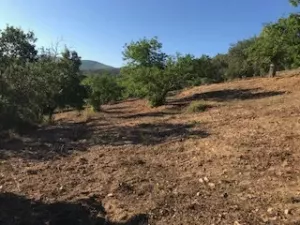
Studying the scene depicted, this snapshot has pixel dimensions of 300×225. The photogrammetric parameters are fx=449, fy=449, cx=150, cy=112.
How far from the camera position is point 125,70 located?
21688 millimetres

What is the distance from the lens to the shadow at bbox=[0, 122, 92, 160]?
1026 cm

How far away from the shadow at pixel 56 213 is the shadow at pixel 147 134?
12.8 ft

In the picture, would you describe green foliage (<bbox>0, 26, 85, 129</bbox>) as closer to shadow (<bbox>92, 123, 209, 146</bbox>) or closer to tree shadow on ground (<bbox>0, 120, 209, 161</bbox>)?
tree shadow on ground (<bbox>0, 120, 209, 161</bbox>)

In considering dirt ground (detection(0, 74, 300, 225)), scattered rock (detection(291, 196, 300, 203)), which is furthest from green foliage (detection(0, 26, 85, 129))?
scattered rock (detection(291, 196, 300, 203))

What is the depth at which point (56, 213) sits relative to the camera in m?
6.34

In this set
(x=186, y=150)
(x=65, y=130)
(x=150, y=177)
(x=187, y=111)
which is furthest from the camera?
(x=187, y=111)

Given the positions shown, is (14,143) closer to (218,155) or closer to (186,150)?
(186,150)

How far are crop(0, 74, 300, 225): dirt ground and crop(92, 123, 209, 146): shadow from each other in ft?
0.09

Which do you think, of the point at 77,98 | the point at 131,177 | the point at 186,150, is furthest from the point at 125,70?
the point at 131,177

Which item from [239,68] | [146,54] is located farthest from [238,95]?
[239,68]

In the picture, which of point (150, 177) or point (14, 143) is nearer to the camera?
point (150, 177)

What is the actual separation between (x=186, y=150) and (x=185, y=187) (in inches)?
94.8

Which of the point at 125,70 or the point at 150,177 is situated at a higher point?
the point at 125,70

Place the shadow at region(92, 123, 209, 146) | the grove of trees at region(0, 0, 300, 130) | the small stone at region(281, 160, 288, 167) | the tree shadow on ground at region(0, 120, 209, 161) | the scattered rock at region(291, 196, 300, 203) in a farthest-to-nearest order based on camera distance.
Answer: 1. the grove of trees at region(0, 0, 300, 130)
2. the shadow at region(92, 123, 209, 146)
3. the tree shadow on ground at region(0, 120, 209, 161)
4. the small stone at region(281, 160, 288, 167)
5. the scattered rock at region(291, 196, 300, 203)
